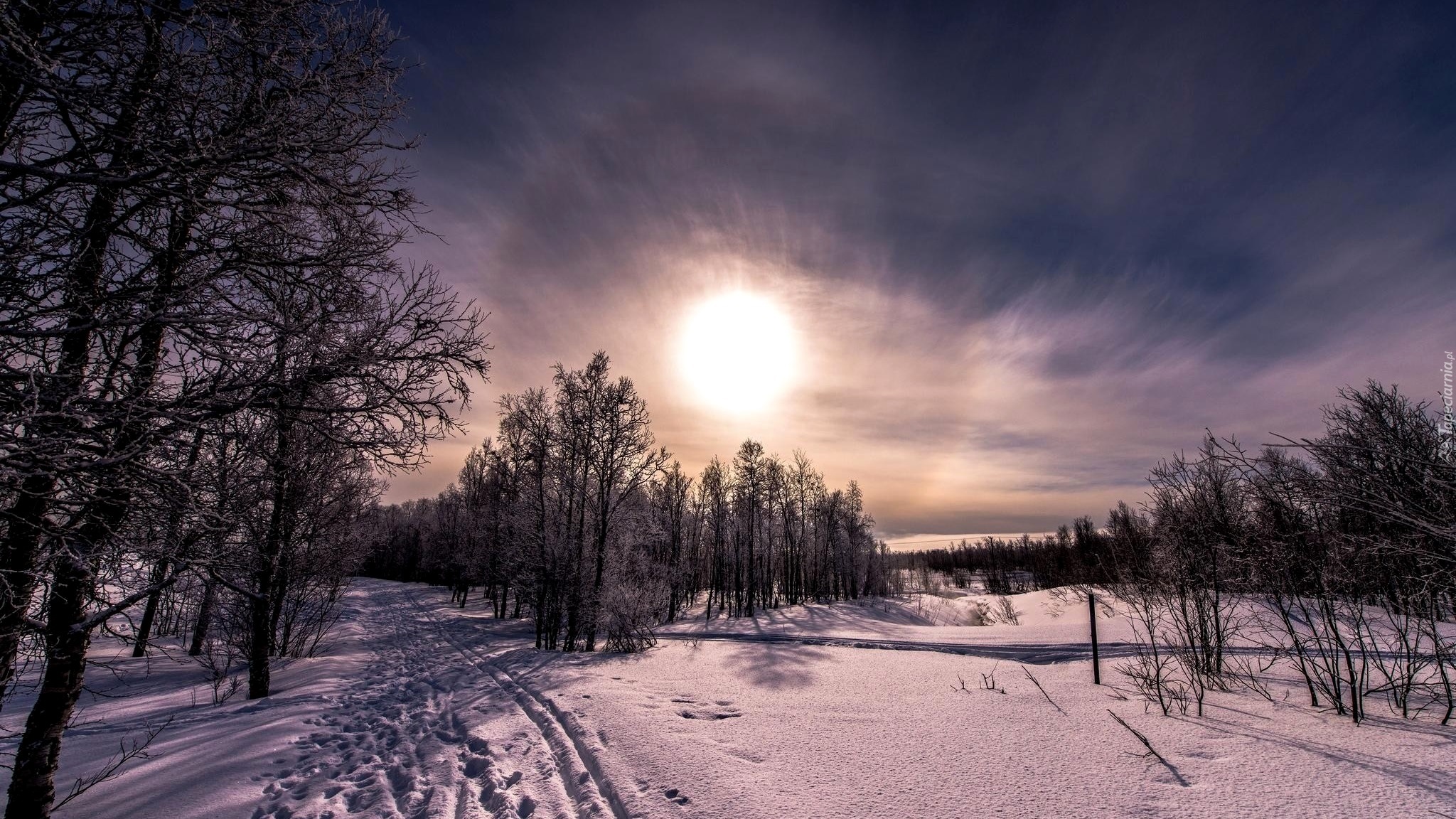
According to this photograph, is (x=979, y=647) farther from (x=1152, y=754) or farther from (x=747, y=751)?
(x=747, y=751)

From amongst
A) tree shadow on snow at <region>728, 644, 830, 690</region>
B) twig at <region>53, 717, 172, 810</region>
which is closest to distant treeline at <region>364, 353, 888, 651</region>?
tree shadow on snow at <region>728, 644, 830, 690</region>

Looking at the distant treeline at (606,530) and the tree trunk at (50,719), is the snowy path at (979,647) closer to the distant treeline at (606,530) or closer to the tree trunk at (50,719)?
the distant treeline at (606,530)

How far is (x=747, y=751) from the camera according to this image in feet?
19.3

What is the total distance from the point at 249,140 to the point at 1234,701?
12.3 m

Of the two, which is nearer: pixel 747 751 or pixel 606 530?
pixel 747 751

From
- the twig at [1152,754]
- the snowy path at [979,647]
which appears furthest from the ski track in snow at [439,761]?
the snowy path at [979,647]

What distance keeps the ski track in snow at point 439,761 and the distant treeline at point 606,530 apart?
668 cm

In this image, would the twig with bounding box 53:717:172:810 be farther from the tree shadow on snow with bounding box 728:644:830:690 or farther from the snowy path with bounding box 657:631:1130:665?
the snowy path with bounding box 657:631:1130:665

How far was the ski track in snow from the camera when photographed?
4.94 m

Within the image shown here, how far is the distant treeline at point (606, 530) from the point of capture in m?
17.4

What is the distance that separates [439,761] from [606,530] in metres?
11.2

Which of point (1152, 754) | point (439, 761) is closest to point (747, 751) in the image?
point (439, 761)

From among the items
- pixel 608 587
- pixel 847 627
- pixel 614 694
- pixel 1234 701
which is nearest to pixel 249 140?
pixel 614 694

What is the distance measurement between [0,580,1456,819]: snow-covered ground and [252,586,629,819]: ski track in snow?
0.03 m
